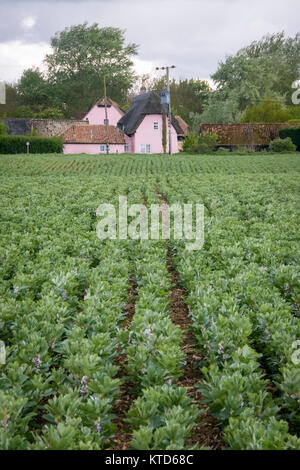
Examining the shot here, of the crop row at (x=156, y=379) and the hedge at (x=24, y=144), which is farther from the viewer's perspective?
the hedge at (x=24, y=144)

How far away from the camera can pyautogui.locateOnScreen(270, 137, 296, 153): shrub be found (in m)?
43.8

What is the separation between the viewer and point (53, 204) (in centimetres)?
1380

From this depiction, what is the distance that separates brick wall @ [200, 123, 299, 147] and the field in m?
41.8

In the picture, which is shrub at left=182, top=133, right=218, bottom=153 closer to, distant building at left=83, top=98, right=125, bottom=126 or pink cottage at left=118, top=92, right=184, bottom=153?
pink cottage at left=118, top=92, right=184, bottom=153

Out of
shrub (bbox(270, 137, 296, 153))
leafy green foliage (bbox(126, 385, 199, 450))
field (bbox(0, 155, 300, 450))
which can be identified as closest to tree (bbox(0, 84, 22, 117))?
shrub (bbox(270, 137, 296, 153))

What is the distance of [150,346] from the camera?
13.7 feet

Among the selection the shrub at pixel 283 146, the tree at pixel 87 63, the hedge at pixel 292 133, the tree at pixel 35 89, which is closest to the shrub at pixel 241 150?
the shrub at pixel 283 146

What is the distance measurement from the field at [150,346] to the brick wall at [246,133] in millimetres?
41753

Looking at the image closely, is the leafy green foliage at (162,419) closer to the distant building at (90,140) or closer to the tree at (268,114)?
the distant building at (90,140)

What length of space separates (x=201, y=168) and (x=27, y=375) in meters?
27.1

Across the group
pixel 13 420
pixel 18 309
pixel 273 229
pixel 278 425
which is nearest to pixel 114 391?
pixel 13 420

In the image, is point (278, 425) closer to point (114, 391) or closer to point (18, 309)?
point (114, 391)

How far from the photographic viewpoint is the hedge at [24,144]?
42.1 meters

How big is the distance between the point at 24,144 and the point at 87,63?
3061 cm
